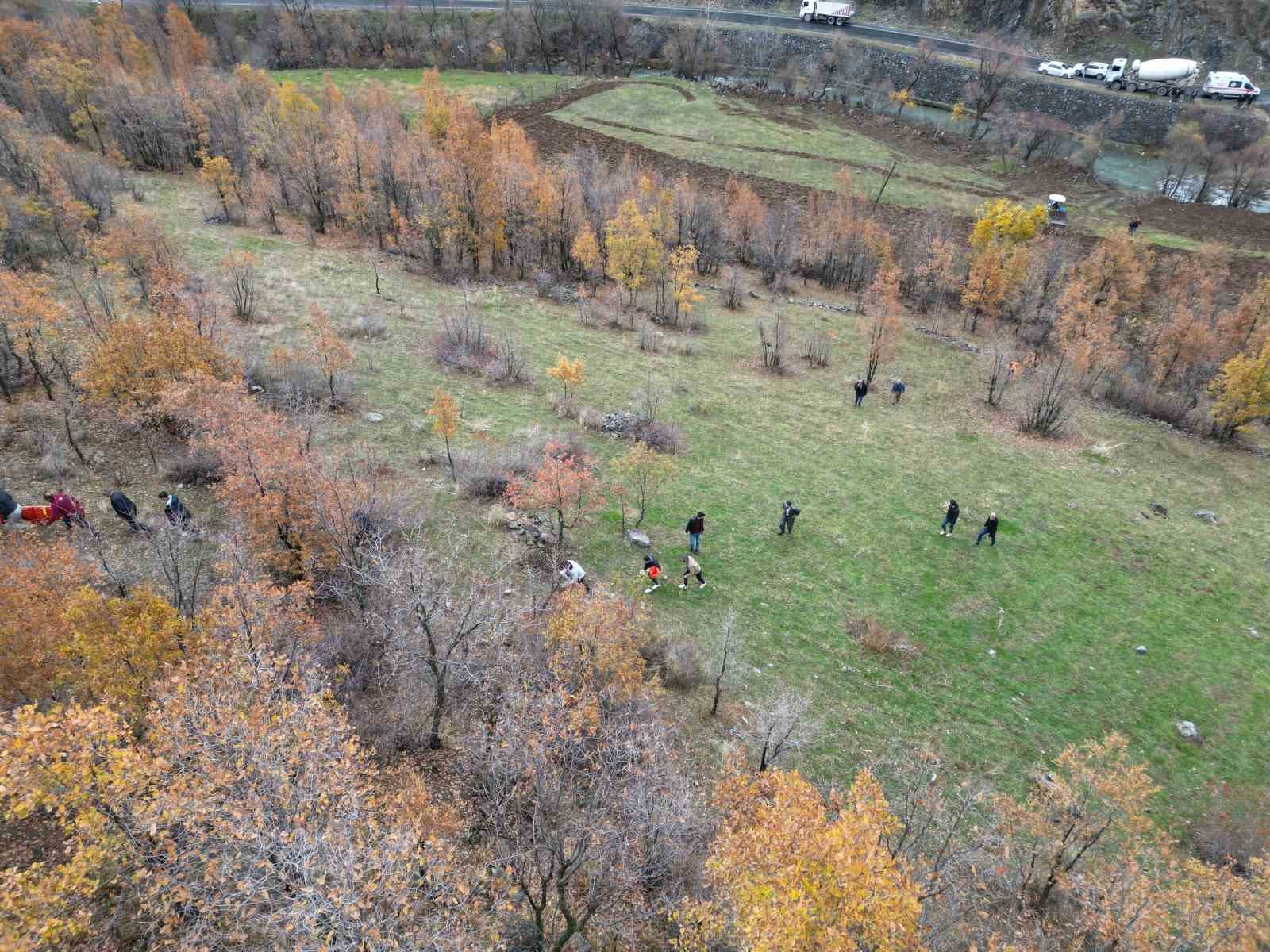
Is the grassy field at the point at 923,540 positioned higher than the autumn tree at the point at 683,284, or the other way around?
the autumn tree at the point at 683,284

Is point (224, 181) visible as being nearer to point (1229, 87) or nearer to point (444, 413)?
point (444, 413)

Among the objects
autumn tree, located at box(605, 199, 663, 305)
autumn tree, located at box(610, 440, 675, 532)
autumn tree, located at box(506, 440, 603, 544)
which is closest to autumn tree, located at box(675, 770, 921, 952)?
autumn tree, located at box(506, 440, 603, 544)

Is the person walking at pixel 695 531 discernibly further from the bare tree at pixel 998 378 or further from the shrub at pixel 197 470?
the bare tree at pixel 998 378

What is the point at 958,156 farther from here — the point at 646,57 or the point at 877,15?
the point at 646,57

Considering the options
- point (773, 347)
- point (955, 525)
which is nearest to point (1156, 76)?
point (773, 347)

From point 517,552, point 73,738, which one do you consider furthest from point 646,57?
point 73,738

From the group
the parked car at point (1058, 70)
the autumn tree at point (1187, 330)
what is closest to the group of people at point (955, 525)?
the autumn tree at point (1187, 330)
